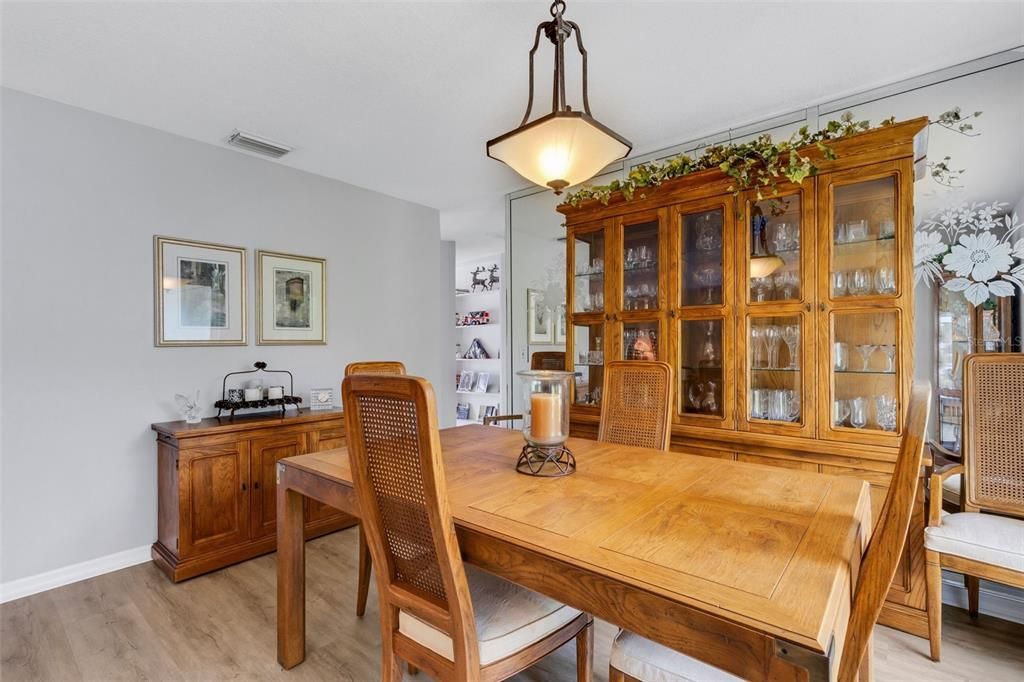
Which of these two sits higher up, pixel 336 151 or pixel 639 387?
pixel 336 151

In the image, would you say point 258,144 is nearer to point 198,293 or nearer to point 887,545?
point 198,293

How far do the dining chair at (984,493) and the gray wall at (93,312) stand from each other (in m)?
3.87

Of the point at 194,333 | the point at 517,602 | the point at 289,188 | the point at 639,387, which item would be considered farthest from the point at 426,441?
the point at 289,188

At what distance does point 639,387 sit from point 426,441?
1412 mm

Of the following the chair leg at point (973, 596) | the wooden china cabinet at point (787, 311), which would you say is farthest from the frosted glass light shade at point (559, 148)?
the chair leg at point (973, 596)

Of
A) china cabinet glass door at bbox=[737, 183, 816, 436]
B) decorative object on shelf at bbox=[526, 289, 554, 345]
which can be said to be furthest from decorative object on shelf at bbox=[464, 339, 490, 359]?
china cabinet glass door at bbox=[737, 183, 816, 436]

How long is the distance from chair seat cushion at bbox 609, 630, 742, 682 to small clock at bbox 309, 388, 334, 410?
2.81 metres

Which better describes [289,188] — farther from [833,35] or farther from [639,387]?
[833,35]

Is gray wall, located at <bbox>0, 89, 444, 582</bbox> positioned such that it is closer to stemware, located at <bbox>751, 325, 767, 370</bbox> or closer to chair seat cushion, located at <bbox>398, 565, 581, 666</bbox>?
chair seat cushion, located at <bbox>398, 565, 581, 666</bbox>

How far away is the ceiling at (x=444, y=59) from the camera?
194cm

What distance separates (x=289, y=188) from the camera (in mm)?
3572

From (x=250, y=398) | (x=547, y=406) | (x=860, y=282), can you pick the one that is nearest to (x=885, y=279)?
(x=860, y=282)

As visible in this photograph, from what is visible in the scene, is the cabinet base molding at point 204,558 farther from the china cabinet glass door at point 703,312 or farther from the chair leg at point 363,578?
the china cabinet glass door at point 703,312

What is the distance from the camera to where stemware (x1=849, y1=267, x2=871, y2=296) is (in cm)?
222
